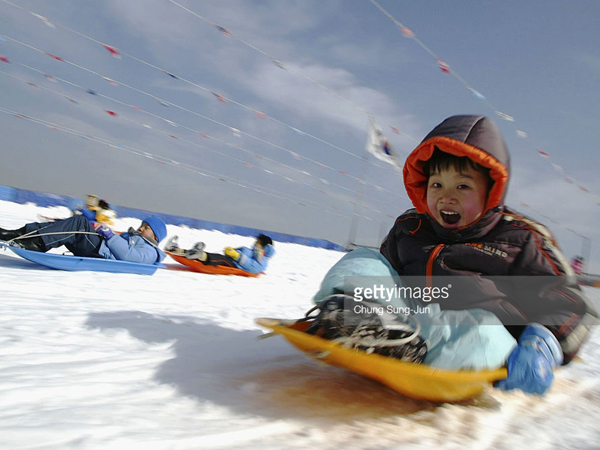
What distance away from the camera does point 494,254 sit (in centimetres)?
159

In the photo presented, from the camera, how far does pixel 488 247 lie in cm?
162

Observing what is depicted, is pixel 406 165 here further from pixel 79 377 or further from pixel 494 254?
pixel 79 377

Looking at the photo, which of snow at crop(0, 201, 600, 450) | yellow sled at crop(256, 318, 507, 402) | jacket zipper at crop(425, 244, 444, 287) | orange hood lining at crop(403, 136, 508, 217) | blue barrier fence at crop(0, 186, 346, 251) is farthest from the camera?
blue barrier fence at crop(0, 186, 346, 251)

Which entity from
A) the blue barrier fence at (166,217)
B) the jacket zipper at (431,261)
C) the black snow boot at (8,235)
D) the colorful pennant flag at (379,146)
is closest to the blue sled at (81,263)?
the black snow boot at (8,235)

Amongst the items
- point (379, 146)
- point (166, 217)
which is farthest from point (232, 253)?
point (166, 217)

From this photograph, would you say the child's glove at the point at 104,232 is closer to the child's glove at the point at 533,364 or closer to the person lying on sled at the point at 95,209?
the person lying on sled at the point at 95,209

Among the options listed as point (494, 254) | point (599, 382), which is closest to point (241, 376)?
point (494, 254)

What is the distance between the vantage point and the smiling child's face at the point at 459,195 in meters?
1.66

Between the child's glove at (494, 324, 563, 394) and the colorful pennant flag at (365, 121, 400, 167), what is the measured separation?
6374 millimetres

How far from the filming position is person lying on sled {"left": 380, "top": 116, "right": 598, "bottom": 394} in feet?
4.73

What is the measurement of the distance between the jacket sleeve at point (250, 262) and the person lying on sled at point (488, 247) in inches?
148

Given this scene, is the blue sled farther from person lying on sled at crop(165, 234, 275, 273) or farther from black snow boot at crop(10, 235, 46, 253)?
person lying on sled at crop(165, 234, 275, 273)

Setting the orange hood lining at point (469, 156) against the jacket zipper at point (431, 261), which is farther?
the jacket zipper at point (431, 261)

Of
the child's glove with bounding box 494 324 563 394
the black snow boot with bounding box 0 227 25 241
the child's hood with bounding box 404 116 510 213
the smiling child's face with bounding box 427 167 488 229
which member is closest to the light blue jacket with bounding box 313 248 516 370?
the child's glove with bounding box 494 324 563 394
